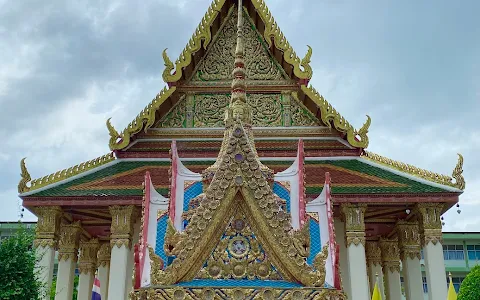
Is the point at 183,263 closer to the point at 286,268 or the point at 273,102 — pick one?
the point at 286,268

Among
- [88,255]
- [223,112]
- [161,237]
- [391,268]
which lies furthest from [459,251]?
[161,237]

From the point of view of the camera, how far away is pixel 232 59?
455 inches

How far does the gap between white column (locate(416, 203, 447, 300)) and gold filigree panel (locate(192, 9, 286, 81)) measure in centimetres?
392

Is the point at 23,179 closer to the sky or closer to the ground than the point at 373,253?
closer to the sky

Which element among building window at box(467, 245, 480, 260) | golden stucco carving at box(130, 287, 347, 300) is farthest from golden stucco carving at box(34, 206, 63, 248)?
building window at box(467, 245, 480, 260)

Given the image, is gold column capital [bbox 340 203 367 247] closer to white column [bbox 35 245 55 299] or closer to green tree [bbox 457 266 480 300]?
white column [bbox 35 245 55 299]

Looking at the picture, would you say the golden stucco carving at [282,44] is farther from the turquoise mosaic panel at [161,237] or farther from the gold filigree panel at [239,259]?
the gold filigree panel at [239,259]

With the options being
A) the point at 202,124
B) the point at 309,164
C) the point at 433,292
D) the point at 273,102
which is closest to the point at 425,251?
the point at 433,292

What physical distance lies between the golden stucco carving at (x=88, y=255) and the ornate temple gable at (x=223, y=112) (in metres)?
3.48

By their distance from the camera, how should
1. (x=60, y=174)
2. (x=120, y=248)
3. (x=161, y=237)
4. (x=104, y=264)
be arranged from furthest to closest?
(x=104, y=264)
(x=60, y=174)
(x=120, y=248)
(x=161, y=237)

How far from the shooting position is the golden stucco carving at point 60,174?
9773 mm

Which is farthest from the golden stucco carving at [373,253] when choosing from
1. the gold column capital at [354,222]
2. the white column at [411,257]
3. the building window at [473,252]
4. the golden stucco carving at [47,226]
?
the building window at [473,252]

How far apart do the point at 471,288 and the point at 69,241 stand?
10.1m

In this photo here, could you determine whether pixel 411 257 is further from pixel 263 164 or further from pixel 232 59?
pixel 232 59
